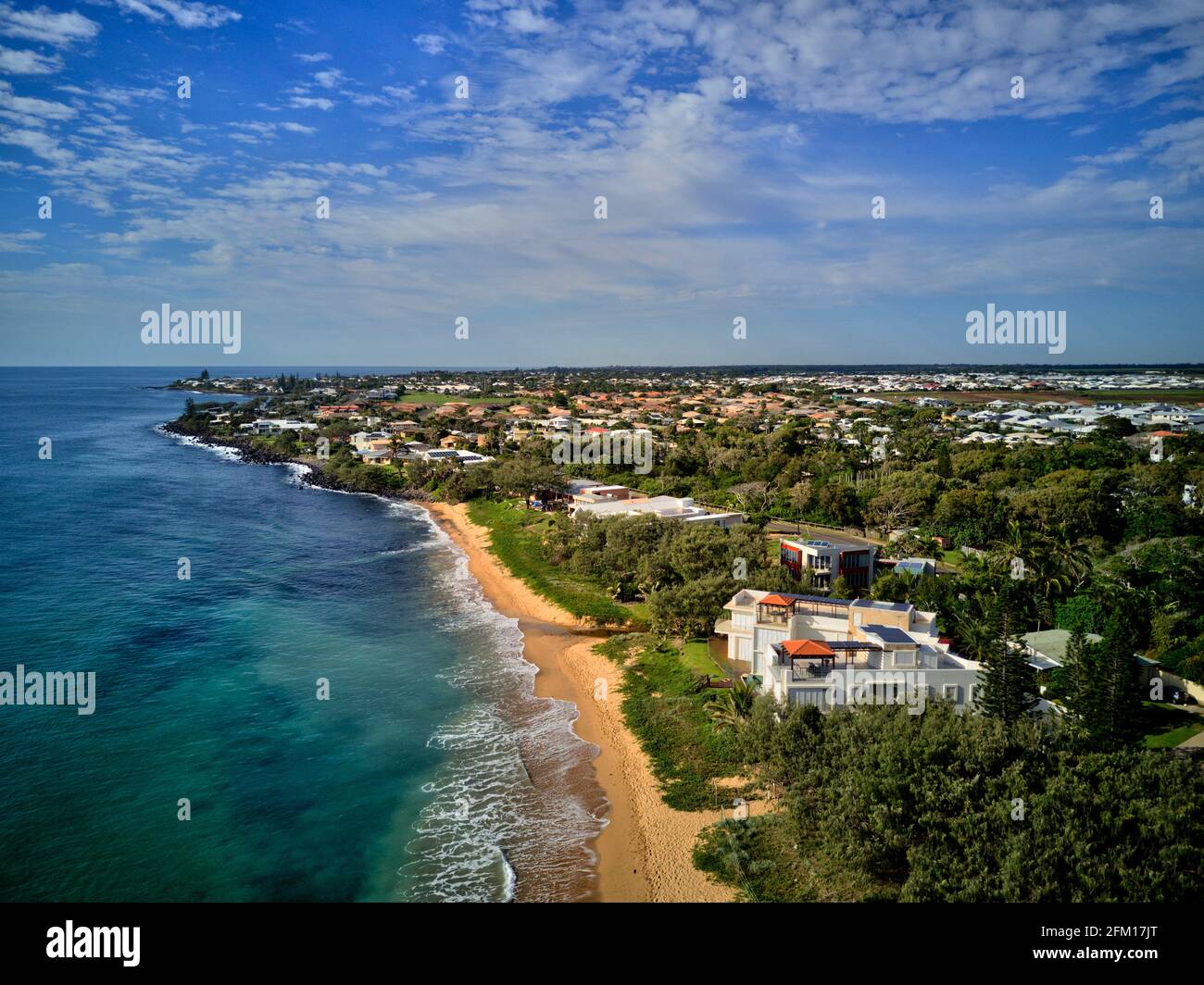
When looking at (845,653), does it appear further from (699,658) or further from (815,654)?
(699,658)

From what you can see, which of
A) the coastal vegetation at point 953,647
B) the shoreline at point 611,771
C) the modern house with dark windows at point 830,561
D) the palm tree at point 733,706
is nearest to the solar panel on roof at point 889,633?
the coastal vegetation at point 953,647

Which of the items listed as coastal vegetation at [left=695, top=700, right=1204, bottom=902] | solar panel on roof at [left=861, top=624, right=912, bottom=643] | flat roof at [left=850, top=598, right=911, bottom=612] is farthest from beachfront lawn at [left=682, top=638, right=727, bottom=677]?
coastal vegetation at [left=695, top=700, right=1204, bottom=902]

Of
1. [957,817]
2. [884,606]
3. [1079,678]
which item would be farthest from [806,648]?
[1079,678]

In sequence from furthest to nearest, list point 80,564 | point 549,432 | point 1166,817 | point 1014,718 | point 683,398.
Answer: point 683,398 < point 549,432 < point 80,564 < point 1014,718 < point 1166,817

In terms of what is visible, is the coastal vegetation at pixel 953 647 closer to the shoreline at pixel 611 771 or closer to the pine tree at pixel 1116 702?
the pine tree at pixel 1116 702
